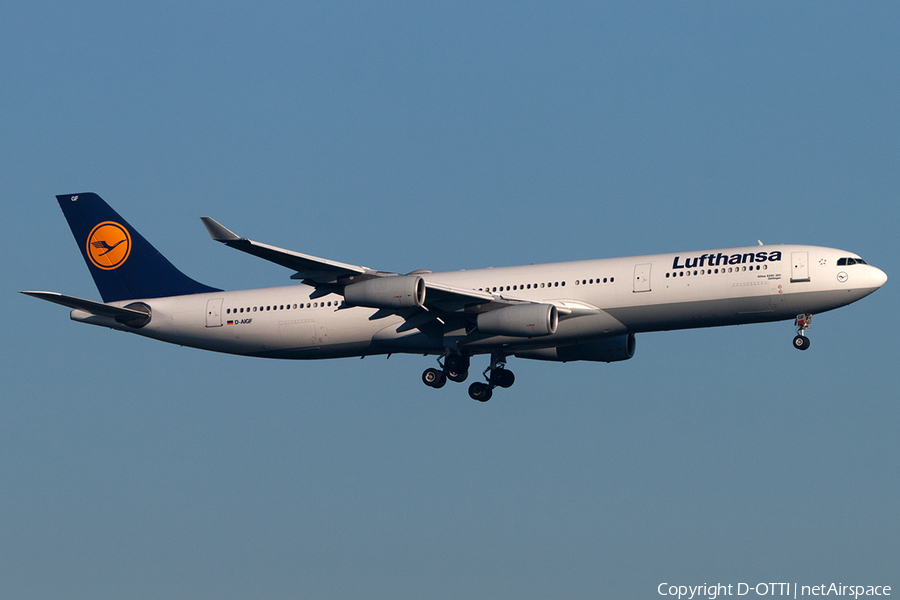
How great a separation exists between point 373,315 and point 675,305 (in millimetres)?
12099

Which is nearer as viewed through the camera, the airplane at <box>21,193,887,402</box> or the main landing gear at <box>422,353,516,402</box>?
the airplane at <box>21,193,887,402</box>

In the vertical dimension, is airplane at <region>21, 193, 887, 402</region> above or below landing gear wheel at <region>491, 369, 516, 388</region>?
above

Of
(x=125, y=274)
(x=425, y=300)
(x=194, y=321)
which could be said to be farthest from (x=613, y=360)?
(x=125, y=274)

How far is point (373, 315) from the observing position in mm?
48812

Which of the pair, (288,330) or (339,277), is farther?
(288,330)

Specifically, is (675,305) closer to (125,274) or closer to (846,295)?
(846,295)

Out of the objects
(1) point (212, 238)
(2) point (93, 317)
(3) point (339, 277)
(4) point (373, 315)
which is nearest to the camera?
(1) point (212, 238)

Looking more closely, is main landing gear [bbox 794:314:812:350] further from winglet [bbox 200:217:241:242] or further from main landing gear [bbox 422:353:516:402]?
winglet [bbox 200:217:241:242]

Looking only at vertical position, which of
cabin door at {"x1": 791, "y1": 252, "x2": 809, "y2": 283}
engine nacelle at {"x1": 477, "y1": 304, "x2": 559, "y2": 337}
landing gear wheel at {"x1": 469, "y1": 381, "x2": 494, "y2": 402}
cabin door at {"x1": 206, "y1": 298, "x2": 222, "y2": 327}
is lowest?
landing gear wheel at {"x1": 469, "y1": 381, "x2": 494, "y2": 402}

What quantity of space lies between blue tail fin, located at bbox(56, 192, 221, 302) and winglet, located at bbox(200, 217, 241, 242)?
13904 millimetres

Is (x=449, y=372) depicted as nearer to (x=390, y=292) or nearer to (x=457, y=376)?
(x=457, y=376)

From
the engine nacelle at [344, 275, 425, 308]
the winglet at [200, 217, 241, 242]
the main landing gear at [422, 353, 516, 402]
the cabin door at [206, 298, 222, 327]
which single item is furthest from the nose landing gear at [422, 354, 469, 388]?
the winglet at [200, 217, 241, 242]

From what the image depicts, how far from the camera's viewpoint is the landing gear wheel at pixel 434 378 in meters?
51.8

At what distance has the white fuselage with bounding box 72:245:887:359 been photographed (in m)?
45.7
